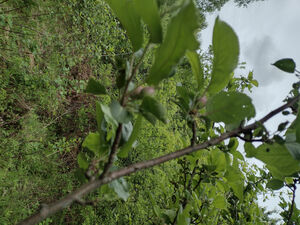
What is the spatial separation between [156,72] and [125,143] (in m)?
0.12

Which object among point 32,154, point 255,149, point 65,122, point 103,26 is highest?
point 103,26

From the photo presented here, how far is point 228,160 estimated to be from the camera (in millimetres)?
576

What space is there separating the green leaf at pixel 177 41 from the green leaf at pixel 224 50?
61 mm

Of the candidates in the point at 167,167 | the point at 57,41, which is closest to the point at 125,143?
the point at 57,41

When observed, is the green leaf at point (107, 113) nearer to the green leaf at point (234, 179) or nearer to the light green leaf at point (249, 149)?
the light green leaf at point (249, 149)

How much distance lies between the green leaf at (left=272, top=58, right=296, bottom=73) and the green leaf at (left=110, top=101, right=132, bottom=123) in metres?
0.26

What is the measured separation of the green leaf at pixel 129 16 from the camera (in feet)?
0.79

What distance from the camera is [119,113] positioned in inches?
8.9

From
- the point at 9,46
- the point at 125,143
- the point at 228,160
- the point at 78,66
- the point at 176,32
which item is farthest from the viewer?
the point at 78,66

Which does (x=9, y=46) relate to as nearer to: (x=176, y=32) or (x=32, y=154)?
(x=32, y=154)

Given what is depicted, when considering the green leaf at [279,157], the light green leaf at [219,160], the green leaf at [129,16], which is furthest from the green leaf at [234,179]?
the green leaf at [129,16]

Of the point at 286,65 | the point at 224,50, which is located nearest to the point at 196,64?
the point at 224,50

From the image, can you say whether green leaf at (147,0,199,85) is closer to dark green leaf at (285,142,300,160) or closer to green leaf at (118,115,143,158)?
green leaf at (118,115,143,158)

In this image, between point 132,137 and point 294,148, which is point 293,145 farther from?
point 132,137
